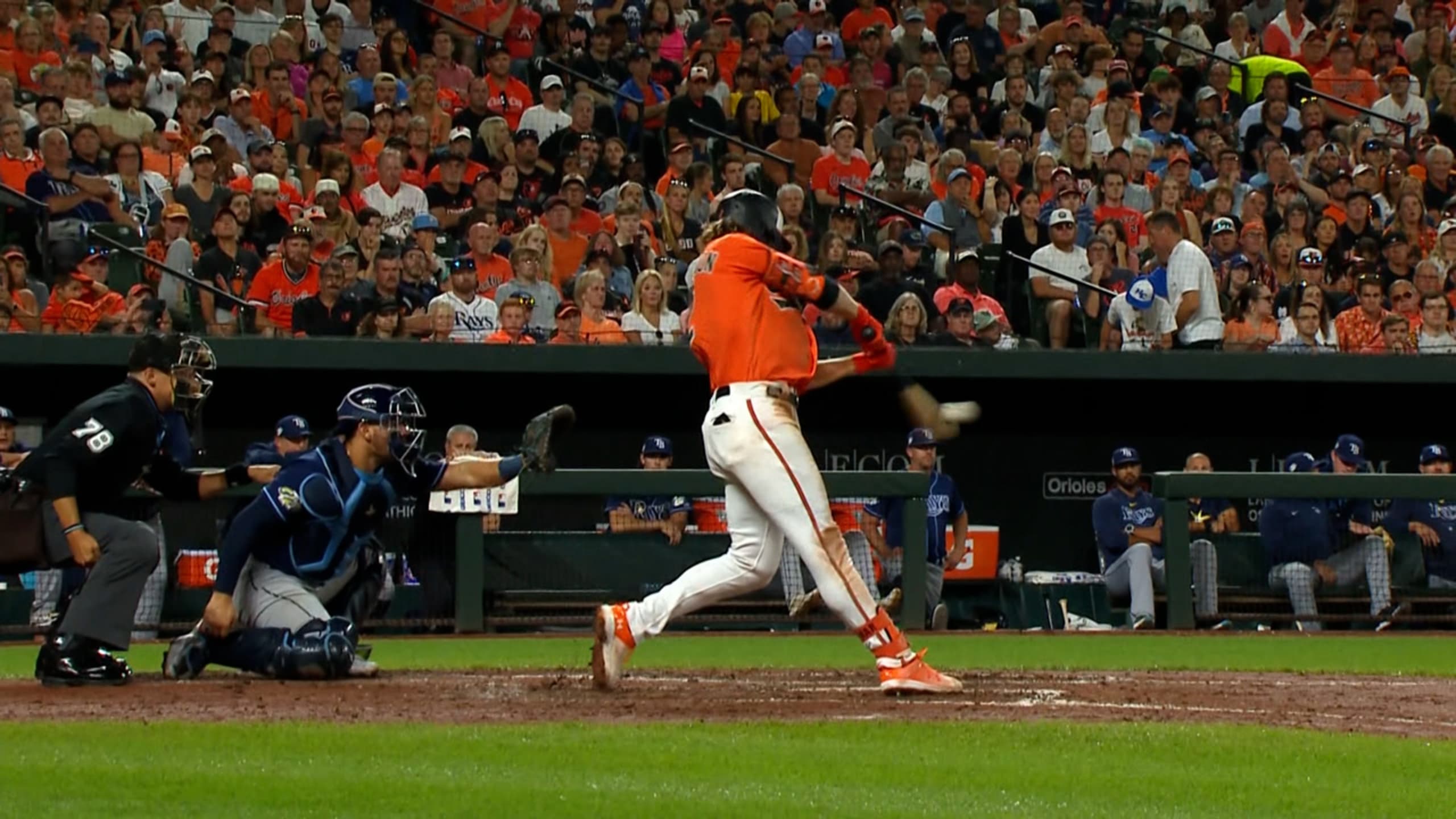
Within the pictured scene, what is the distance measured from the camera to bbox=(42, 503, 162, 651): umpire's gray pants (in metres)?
7.77

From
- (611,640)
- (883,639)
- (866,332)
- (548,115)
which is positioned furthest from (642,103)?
(883,639)

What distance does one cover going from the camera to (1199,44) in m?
19.6

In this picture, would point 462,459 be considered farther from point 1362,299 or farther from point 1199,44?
point 1199,44

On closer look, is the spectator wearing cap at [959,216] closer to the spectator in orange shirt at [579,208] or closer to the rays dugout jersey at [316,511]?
the spectator in orange shirt at [579,208]

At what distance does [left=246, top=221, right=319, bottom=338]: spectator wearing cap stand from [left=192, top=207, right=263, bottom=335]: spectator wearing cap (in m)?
0.09

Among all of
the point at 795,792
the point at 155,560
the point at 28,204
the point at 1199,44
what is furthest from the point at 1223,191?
the point at 795,792

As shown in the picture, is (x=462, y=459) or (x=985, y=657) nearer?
(x=462, y=459)

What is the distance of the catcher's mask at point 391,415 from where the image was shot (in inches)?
309

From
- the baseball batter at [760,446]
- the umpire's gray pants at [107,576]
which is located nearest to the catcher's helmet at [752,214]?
the baseball batter at [760,446]

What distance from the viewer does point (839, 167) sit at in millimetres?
16234

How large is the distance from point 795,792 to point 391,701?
8.28 feet

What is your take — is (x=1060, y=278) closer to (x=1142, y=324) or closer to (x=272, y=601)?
(x=1142, y=324)

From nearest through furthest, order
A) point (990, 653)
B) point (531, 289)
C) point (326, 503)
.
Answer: point (326, 503) → point (990, 653) → point (531, 289)

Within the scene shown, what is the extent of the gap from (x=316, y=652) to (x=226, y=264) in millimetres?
6029
